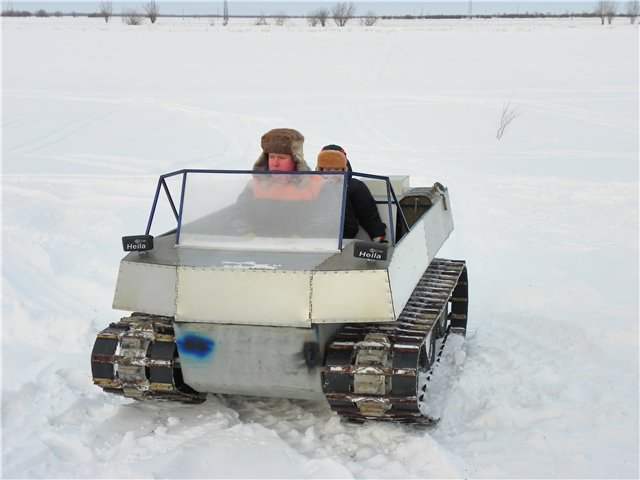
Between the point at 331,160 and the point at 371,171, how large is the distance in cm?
956

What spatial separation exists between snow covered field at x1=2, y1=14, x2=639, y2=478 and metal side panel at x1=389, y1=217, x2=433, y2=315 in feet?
2.92

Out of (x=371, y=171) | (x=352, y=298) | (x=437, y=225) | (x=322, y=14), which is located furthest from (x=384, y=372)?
(x=322, y=14)

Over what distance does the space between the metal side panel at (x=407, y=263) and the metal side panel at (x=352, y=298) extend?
82 mm

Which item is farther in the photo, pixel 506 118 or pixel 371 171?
pixel 506 118

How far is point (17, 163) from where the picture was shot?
15031mm

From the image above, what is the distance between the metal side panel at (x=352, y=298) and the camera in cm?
506

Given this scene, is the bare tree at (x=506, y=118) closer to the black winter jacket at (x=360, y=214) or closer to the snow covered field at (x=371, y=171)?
the snow covered field at (x=371, y=171)

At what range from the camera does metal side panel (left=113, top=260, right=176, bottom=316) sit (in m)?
5.30

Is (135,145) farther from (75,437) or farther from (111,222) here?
(75,437)

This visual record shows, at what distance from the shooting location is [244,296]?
5137mm

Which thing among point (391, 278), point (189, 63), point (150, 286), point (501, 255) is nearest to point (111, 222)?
point (501, 255)

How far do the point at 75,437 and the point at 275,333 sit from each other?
1.36 meters

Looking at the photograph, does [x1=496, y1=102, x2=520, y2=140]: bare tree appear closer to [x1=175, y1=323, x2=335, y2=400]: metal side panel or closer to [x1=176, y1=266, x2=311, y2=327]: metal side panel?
[x1=175, y1=323, x2=335, y2=400]: metal side panel

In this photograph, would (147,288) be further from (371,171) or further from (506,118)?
(506,118)
